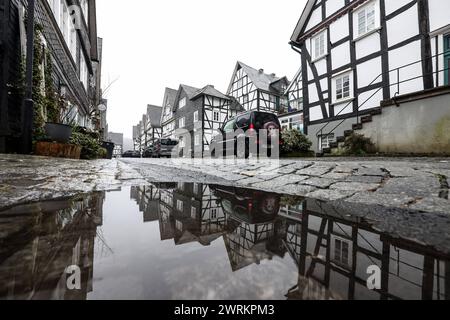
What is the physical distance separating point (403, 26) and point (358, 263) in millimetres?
11272

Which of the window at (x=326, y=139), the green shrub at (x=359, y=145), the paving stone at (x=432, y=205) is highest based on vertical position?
the window at (x=326, y=139)

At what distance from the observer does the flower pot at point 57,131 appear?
4754 millimetres

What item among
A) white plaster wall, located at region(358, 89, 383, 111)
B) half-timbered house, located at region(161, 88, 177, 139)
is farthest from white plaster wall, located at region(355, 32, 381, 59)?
half-timbered house, located at region(161, 88, 177, 139)

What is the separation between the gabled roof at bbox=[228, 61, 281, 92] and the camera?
22.8m

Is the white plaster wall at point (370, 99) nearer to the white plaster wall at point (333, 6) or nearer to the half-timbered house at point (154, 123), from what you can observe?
the white plaster wall at point (333, 6)

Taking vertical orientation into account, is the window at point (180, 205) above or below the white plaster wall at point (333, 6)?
below

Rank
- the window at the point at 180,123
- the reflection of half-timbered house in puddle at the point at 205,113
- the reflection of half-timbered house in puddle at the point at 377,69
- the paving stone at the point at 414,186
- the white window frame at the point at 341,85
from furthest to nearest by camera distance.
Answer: the window at the point at 180,123 → the reflection of half-timbered house in puddle at the point at 205,113 → the white window frame at the point at 341,85 → the reflection of half-timbered house in puddle at the point at 377,69 → the paving stone at the point at 414,186

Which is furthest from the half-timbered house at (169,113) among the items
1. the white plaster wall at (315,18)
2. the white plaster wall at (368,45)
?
the white plaster wall at (368,45)

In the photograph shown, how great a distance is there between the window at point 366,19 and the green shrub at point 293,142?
17.4 feet

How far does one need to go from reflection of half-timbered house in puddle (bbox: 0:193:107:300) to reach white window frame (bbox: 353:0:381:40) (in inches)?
470

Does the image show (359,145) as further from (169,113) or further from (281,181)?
(169,113)

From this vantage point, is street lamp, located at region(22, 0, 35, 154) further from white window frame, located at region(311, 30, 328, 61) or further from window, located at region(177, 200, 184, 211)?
white window frame, located at region(311, 30, 328, 61)
